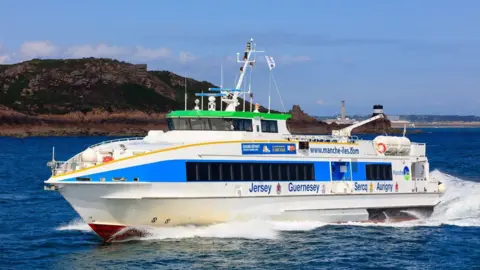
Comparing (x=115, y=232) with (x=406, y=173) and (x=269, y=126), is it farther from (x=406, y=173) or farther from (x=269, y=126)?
(x=406, y=173)

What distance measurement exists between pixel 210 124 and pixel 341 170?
522 cm

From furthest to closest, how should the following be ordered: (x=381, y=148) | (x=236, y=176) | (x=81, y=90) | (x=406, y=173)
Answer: (x=81, y=90), (x=406, y=173), (x=381, y=148), (x=236, y=176)

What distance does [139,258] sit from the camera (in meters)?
20.5

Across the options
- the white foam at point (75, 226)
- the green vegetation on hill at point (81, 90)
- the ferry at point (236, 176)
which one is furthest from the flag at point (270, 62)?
the green vegetation on hill at point (81, 90)

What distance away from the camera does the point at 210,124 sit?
79.1 feet

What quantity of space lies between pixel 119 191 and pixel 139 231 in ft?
5.21

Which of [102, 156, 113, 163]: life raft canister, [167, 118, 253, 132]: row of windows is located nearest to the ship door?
A: [167, 118, 253, 132]: row of windows

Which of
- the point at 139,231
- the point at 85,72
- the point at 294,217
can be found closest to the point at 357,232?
the point at 294,217

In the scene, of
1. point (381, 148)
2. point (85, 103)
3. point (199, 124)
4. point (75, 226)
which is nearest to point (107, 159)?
point (199, 124)

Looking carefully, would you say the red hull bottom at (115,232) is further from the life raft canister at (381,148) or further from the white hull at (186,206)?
the life raft canister at (381,148)

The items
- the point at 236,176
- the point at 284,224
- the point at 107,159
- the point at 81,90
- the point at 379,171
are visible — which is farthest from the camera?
the point at 81,90

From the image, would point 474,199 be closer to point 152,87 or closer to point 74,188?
point 74,188

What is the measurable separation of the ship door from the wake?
5.34 feet

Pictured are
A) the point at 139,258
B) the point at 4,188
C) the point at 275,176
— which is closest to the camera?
the point at 139,258
